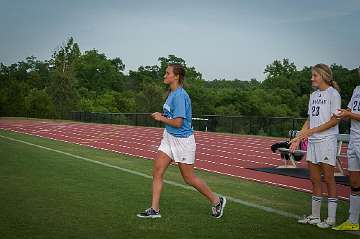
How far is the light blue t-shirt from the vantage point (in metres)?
7.00

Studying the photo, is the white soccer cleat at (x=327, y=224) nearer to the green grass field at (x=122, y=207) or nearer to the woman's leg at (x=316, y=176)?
the green grass field at (x=122, y=207)

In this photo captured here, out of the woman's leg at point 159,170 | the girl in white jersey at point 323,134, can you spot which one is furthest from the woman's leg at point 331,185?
the woman's leg at point 159,170

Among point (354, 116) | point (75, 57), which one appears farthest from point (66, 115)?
point (354, 116)

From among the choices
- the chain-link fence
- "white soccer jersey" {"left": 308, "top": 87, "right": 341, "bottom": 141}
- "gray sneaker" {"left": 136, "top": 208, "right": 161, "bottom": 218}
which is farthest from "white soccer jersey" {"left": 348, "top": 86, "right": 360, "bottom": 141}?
the chain-link fence

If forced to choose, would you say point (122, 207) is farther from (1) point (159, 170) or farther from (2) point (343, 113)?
(2) point (343, 113)

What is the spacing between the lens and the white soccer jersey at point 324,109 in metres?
6.86

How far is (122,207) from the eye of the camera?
312 inches

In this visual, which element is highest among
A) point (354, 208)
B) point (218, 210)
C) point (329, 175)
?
point (329, 175)

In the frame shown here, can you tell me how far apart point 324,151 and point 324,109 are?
507mm

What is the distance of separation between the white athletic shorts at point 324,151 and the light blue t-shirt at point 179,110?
1.53 m

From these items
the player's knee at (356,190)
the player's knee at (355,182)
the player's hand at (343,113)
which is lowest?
the player's knee at (356,190)

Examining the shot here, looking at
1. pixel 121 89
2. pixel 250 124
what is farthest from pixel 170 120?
pixel 121 89

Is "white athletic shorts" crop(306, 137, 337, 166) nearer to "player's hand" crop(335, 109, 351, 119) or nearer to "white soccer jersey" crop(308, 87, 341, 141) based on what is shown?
"white soccer jersey" crop(308, 87, 341, 141)

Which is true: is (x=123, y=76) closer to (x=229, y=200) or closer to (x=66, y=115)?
(x=66, y=115)
